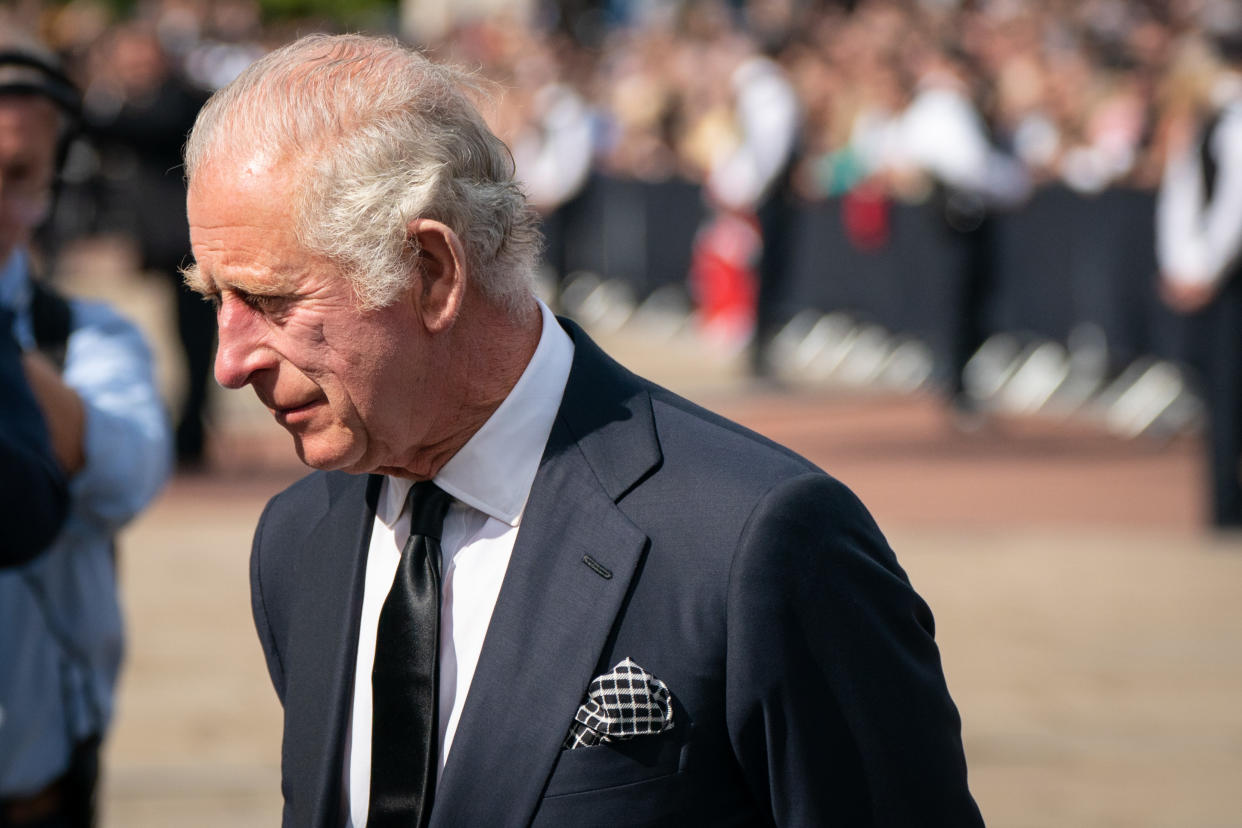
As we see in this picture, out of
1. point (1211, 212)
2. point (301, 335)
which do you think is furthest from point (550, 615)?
point (1211, 212)

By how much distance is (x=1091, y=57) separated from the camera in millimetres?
15078

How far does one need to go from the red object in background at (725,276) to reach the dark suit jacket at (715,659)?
43.8ft

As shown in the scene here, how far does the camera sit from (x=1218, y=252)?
8750mm

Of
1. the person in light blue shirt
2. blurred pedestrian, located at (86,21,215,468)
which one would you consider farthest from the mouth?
blurred pedestrian, located at (86,21,215,468)

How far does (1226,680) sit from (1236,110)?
3.16 meters

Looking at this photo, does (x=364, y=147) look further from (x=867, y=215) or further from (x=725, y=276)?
(x=725, y=276)

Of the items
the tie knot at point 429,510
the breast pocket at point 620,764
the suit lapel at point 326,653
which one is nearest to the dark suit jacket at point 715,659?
the breast pocket at point 620,764

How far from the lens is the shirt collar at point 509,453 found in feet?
7.50

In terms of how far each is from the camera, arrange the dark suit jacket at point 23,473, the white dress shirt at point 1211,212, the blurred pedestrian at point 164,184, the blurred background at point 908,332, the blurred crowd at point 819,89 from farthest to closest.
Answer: the blurred crowd at point 819,89 < the blurred pedestrian at point 164,184 < the white dress shirt at point 1211,212 < the blurred background at point 908,332 < the dark suit jacket at point 23,473

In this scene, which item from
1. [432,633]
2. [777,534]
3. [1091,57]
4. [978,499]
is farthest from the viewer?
[1091,57]

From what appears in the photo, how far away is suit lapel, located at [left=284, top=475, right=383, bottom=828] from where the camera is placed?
7.53 feet

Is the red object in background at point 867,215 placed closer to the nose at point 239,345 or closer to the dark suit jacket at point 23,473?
the dark suit jacket at point 23,473

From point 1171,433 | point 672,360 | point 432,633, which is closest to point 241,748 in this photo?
point 432,633

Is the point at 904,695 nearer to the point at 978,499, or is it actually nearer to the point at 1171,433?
the point at 978,499
